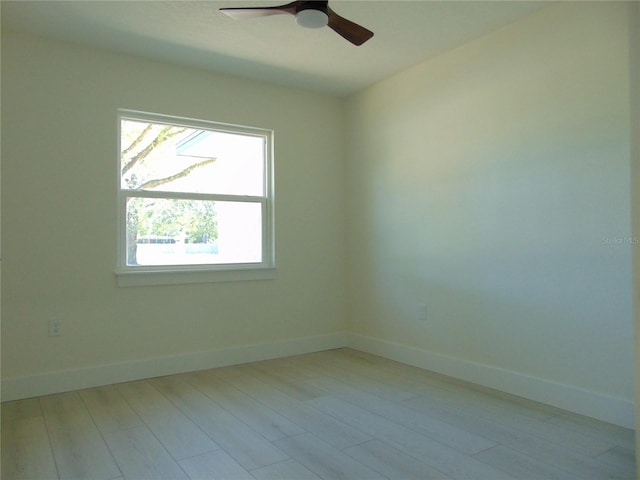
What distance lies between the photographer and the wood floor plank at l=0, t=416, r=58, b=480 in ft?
6.92

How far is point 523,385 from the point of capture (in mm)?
3104

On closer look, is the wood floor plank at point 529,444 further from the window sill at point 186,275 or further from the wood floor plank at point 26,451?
the wood floor plank at point 26,451

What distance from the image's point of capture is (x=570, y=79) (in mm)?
Result: 2865

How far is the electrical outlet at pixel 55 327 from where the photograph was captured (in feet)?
10.8

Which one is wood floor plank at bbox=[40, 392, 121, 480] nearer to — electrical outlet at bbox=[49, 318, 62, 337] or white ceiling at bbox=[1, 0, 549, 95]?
electrical outlet at bbox=[49, 318, 62, 337]

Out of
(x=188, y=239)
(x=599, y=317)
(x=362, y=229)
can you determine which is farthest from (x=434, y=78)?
(x=188, y=239)

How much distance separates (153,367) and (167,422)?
104 cm

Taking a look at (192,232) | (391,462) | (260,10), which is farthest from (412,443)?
(192,232)

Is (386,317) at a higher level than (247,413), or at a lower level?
higher

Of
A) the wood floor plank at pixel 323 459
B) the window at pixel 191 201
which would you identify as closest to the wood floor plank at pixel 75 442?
the wood floor plank at pixel 323 459

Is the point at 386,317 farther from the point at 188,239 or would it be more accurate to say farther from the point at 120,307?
the point at 120,307

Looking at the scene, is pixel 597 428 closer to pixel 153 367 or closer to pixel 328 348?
pixel 328 348

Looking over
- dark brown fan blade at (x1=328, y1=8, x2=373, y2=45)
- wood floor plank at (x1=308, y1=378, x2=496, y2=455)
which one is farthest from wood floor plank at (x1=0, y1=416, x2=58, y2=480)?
dark brown fan blade at (x1=328, y1=8, x2=373, y2=45)

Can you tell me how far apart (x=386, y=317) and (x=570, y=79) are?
2.39m
